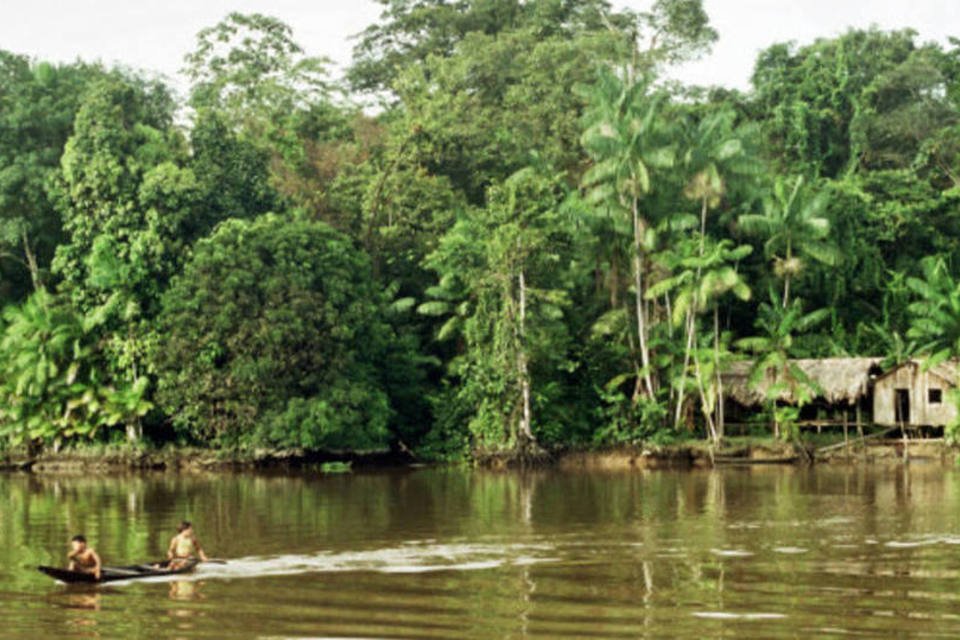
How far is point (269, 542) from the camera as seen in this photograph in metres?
21.8

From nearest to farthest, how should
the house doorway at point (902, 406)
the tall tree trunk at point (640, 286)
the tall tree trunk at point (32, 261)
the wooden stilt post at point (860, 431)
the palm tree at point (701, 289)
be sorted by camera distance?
the palm tree at point (701, 289) → the wooden stilt post at point (860, 431) → the house doorway at point (902, 406) → the tall tree trunk at point (640, 286) → the tall tree trunk at point (32, 261)

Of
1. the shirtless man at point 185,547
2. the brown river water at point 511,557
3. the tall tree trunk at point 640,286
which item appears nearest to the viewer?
the brown river water at point 511,557

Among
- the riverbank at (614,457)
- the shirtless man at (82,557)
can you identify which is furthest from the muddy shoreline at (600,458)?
the shirtless man at (82,557)

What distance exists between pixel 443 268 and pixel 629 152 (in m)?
5.81

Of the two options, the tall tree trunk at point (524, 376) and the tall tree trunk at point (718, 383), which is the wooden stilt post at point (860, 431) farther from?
the tall tree trunk at point (524, 376)

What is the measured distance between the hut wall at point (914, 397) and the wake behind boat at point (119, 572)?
933 inches

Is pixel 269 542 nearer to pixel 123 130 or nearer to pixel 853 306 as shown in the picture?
pixel 123 130

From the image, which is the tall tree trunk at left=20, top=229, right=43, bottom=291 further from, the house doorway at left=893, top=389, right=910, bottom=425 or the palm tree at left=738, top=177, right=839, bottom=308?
the house doorway at left=893, top=389, right=910, bottom=425

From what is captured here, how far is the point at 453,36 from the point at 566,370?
2062 cm

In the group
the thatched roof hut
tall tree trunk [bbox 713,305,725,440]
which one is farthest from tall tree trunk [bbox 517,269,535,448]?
the thatched roof hut

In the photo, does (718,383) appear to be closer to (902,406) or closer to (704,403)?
(704,403)

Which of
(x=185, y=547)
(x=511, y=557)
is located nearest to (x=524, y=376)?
(x=511, y=557)

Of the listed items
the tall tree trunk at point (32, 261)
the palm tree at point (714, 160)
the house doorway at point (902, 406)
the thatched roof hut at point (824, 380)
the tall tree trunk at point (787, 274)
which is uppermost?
the palm tree at point (714, 160)

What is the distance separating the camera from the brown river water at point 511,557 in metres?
14.7
